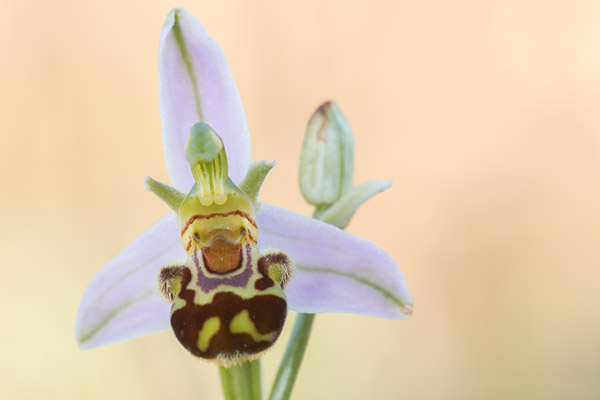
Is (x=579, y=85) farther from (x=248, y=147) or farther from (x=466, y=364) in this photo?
(x=248, y=147)

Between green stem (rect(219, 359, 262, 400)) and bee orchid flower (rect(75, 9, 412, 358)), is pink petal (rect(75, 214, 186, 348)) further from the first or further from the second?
green stem (rect(219, 359, 262, 400))

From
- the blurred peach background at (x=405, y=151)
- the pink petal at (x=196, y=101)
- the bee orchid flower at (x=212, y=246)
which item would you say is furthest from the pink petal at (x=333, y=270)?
the blurred peach background at (x=405, y=151)

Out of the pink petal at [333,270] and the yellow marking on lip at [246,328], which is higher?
the pink petal at [333,270]

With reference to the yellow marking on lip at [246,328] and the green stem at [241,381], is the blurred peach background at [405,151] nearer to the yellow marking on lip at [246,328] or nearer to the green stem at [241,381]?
the green stem at [241,381]

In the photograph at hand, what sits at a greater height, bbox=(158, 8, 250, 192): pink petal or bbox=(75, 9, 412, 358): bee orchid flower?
bbox=(158, 8, 250, 192): pink petal

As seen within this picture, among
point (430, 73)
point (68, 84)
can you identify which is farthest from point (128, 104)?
point (430, 73)

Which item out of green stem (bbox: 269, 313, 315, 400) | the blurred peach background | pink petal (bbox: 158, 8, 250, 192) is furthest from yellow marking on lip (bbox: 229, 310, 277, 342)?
the blurred peach background
